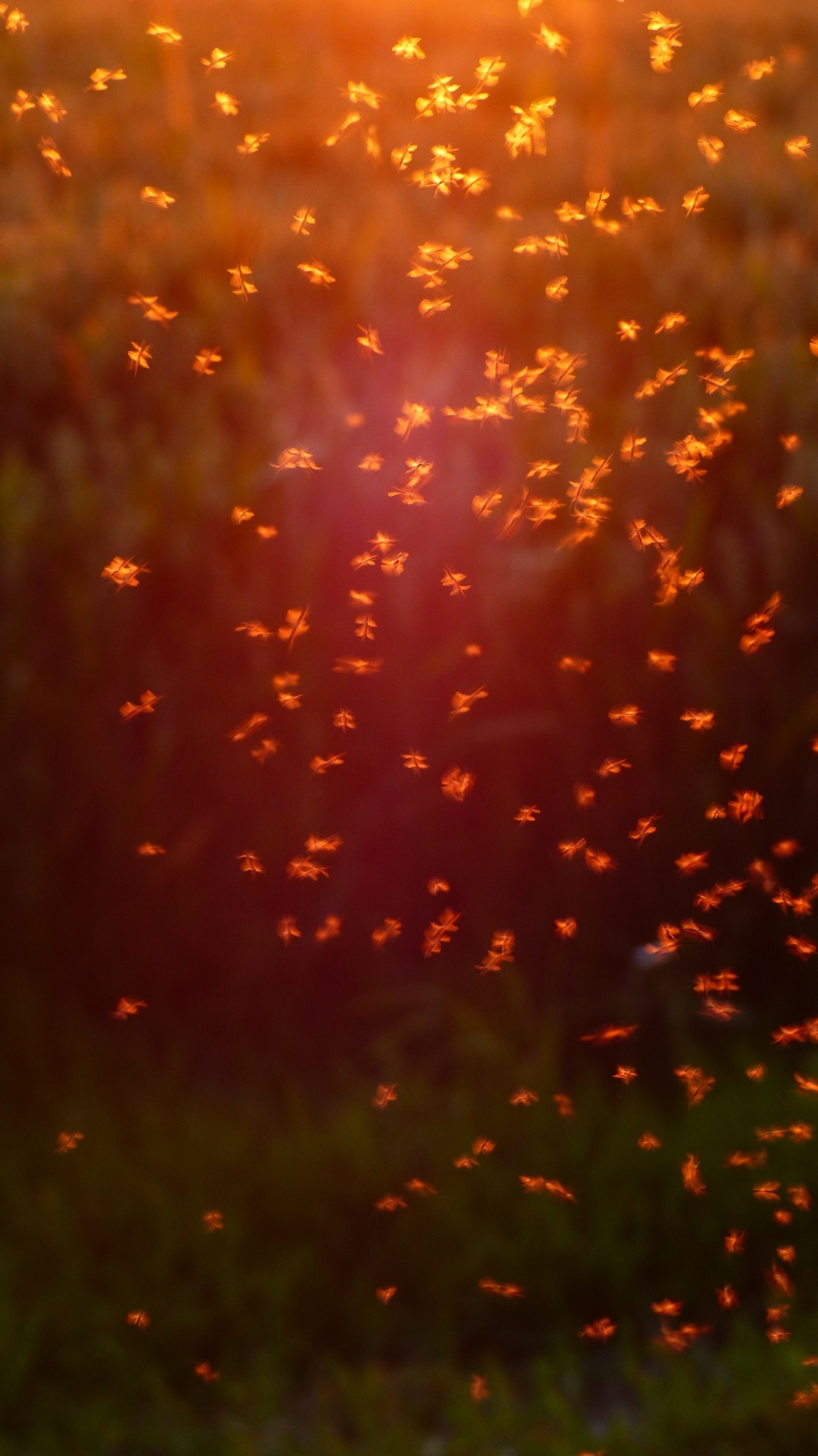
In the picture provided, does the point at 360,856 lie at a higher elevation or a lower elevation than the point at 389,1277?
higher

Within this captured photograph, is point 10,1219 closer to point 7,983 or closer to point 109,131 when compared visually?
point 7,983

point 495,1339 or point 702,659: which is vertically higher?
point 702,659

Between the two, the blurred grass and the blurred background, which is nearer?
the blurred grass

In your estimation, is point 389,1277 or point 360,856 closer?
point 389,1277

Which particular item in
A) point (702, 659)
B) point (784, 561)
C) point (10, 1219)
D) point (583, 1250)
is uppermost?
point (784, 561)

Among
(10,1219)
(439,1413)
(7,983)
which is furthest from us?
(7,983)

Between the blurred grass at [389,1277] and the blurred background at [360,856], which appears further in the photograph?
the blurred background at [360,856]

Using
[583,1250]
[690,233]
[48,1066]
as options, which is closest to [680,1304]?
[583,1250]

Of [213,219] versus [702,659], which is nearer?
[702,659]
